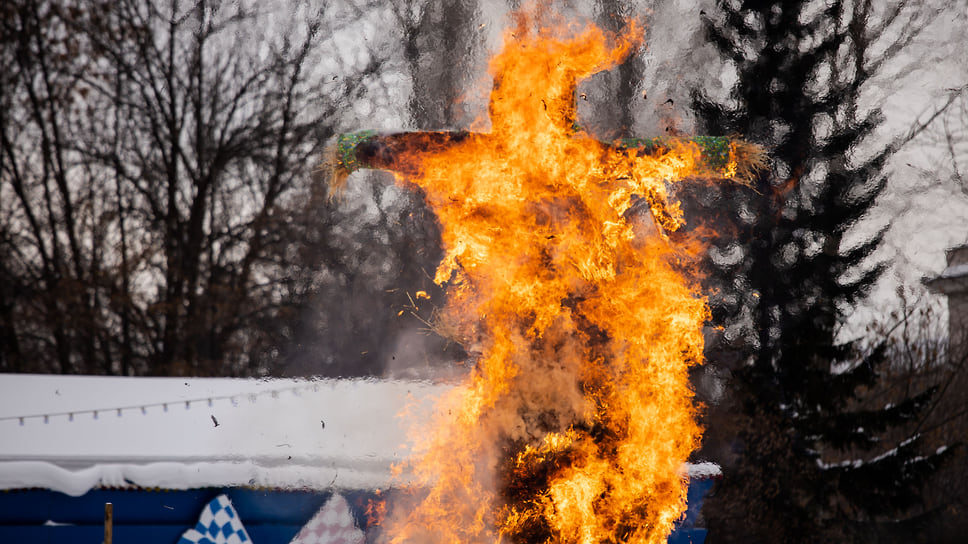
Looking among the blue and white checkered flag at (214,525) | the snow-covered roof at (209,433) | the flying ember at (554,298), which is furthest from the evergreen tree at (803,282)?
the blue and white checkered flag at (214,525)

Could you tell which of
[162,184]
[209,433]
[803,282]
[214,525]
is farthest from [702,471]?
[162,184]

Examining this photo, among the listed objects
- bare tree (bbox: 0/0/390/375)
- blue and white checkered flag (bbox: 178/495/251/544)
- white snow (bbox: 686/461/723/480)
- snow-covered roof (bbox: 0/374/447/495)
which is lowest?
white snow (bbox: 686/461/723/480)

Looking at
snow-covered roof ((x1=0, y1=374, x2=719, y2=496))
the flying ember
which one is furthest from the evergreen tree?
the flying ember

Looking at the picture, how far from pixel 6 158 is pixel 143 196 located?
2278mm

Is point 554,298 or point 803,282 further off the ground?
point 803,282

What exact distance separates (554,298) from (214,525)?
3872 mm

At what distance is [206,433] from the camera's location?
20.4ft

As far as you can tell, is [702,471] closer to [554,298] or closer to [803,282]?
[554,298]

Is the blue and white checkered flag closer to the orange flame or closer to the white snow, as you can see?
the orange flame

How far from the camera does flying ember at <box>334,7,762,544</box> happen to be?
14.9 feet

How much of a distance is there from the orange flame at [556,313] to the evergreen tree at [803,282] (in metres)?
5.42

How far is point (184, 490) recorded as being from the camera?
5.87 m

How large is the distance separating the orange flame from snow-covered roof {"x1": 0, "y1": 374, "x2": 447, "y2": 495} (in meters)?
1.69

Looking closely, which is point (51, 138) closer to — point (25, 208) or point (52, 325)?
point (25, 208)
